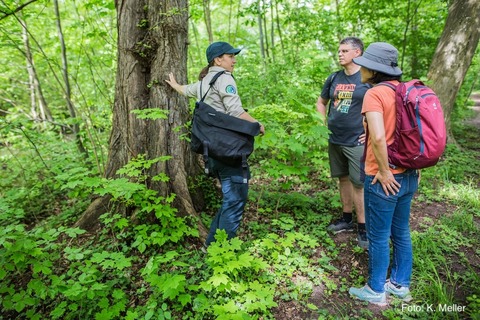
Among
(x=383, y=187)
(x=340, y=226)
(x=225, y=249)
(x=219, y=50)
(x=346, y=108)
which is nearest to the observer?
(x=383, y=187)

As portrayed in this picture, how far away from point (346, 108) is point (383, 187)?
129 cm

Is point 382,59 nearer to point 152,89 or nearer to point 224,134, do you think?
point 224,134

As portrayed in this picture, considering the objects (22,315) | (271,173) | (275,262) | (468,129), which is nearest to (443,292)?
(275,262)

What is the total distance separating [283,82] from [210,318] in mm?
4784

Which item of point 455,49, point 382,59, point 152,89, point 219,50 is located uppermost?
point 455,49

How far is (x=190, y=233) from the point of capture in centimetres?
302

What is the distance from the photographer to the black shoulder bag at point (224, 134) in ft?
8.68

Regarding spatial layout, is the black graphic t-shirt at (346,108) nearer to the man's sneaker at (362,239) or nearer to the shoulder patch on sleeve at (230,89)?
the man's sneaker at (362,239)

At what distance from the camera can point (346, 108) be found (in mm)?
3260

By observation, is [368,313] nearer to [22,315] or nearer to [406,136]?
[406,136]

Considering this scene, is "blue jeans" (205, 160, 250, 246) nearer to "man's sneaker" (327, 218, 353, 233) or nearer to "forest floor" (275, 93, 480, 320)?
"forest floor" (275, 93, 480, 320)

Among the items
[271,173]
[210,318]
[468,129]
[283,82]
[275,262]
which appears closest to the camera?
[210,318]

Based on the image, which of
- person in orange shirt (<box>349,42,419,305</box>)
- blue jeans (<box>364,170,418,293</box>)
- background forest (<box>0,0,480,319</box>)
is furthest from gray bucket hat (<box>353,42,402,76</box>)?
background forest (<box>0,0,480,319</box>)

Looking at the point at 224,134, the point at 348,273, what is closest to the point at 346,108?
the point at 224,134
